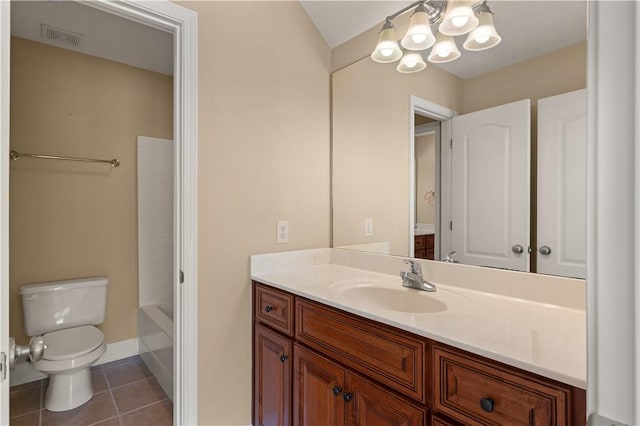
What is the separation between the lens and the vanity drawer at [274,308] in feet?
4.99

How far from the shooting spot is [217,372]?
167 cm

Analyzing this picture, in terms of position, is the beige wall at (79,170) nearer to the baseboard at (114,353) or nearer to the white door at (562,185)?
the baseboard at (114,353)

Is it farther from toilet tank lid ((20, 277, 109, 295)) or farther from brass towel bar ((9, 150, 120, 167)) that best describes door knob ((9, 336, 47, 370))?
brass towel bar ((9, 150, 120, 167))

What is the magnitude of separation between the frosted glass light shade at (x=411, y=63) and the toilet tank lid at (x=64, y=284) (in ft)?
8.07

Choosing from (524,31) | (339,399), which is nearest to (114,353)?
(339,399)

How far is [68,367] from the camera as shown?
193 cm

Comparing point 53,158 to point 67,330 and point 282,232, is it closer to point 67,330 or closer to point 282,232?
point 67,330

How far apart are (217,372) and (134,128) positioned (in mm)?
2050

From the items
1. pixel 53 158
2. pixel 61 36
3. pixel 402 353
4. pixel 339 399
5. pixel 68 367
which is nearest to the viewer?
pixel 402 353

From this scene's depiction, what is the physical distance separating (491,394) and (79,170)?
9.32ft

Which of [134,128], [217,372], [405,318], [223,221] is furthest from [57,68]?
[405,318]

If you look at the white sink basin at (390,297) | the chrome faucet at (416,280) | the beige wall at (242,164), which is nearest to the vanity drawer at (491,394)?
the white sink basin at (390,297)

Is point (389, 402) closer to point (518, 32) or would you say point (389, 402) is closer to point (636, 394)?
point (636, 394)

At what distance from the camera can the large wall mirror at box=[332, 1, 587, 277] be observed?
4.14 feet
